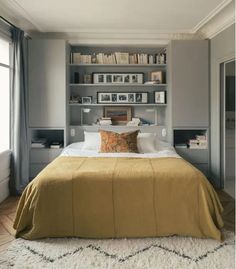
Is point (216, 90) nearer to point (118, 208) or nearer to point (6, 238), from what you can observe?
point (118, 208)

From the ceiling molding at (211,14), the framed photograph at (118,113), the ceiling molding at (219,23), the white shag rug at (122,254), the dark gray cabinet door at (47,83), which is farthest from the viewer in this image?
the framed photograph at (118,113)

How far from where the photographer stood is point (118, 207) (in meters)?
2.74

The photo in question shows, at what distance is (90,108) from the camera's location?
5.00 meters

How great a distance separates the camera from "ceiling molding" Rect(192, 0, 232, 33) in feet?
11.2

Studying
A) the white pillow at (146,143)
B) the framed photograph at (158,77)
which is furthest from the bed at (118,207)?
the framed photograph at (158,77)

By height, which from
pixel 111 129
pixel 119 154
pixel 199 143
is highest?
pixel 111 129

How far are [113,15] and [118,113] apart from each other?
1640mm

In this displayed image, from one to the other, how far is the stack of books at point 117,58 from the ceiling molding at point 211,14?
0.67 metres

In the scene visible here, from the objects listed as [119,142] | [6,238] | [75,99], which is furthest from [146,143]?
[6,238]

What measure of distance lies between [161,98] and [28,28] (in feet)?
7.86

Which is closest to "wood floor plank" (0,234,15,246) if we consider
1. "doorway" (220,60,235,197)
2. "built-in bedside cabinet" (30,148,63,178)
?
"built-in bedside cabinet" (30,148,63,178)

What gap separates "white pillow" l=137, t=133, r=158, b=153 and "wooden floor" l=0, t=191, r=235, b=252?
3.92 ft

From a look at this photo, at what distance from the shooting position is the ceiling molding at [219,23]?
3625 millimetres

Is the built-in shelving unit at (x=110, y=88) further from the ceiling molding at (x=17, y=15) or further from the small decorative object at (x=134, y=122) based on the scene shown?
the ceiling molding at (x=17, y=15)
